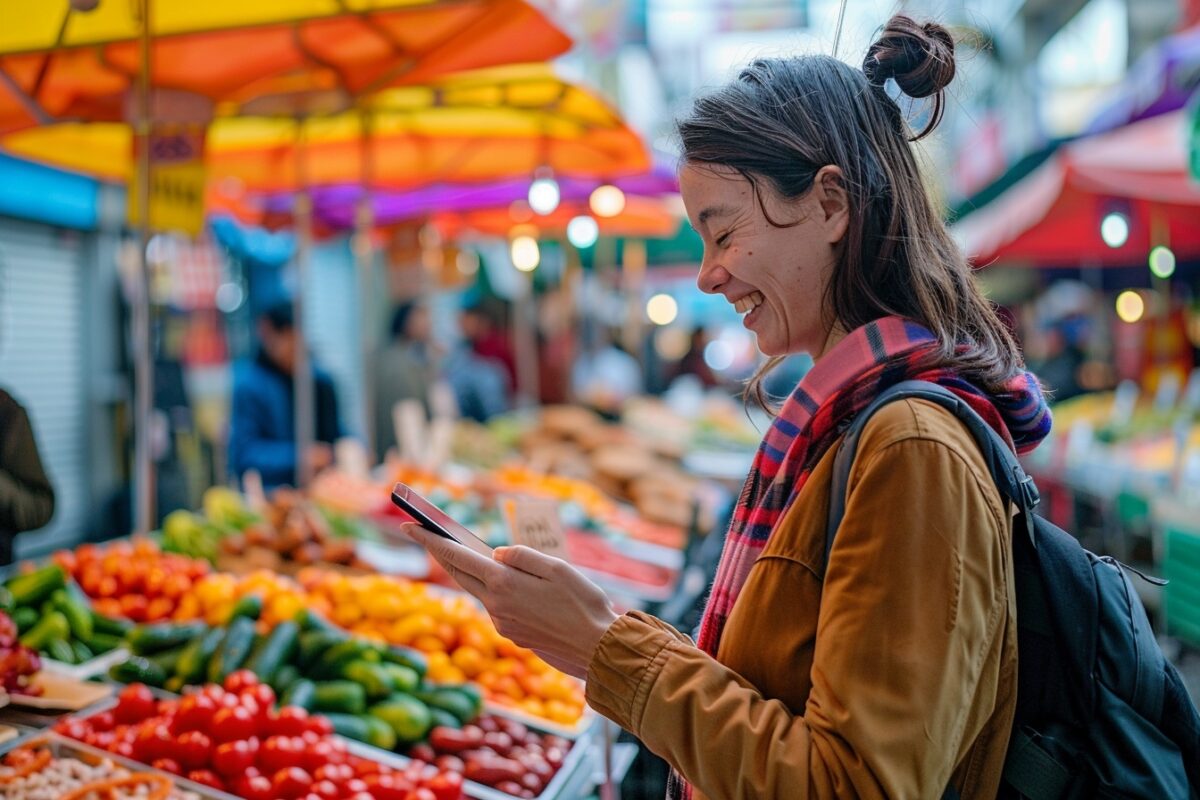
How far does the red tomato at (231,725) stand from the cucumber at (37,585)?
3.65 ft

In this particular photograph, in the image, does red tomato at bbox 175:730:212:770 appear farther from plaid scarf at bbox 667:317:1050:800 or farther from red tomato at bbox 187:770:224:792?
plaid scarf at bbox 667:317:1050:800

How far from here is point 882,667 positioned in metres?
1.27

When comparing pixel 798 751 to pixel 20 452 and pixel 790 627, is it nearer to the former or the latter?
pixel 790 627

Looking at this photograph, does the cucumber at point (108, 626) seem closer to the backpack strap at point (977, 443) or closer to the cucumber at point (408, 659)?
the cucumber at point (408, 659)

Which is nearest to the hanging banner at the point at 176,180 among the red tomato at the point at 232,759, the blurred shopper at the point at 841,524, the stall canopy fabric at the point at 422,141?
the stall canopy fabric at the point at 422,141

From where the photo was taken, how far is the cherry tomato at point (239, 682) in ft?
9.29

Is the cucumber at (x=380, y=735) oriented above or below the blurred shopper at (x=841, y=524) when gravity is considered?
below

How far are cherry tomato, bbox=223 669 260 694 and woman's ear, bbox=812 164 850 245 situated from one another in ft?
6.71

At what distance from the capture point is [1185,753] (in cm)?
146

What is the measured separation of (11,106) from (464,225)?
5.41 meters

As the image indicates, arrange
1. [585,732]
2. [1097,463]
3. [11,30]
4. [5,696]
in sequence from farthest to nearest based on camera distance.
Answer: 1. [1097,463]
2. [11,30]
3. [585,732]
4. [5,696]

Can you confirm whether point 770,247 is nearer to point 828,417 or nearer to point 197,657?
point 828,417

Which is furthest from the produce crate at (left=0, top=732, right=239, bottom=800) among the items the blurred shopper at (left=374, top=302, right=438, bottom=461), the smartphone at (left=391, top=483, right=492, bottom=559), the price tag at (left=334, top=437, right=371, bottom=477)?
the blurred shopper at (left=374, top=302, right=438, bottom=461)

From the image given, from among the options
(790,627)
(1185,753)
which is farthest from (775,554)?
(1185,753)
